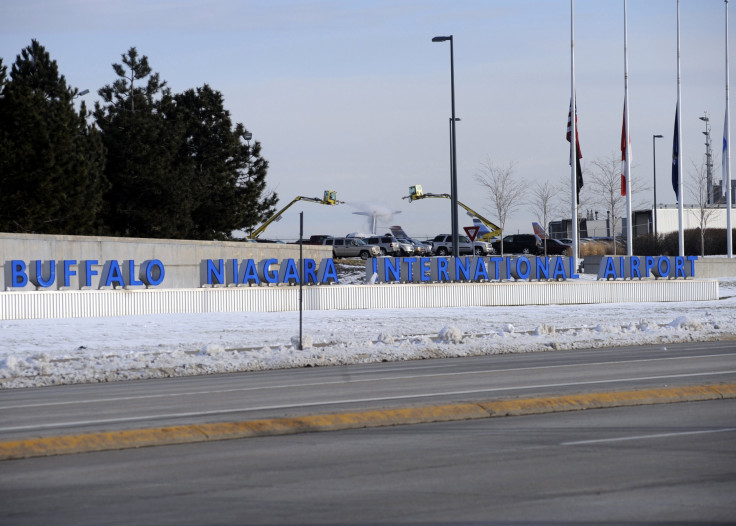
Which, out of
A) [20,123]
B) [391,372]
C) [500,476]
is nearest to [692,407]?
[500,476]

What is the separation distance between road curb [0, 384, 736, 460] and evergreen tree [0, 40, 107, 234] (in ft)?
95.1

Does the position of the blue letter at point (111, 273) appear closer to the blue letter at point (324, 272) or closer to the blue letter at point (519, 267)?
the blue letter at point (324, 272)

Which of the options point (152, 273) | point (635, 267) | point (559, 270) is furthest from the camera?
point (635, 267)

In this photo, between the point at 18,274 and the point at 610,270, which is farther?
the point at 610,270

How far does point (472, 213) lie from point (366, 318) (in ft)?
186

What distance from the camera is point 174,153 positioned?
53.3 meters

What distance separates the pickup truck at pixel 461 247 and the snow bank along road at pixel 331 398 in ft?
184

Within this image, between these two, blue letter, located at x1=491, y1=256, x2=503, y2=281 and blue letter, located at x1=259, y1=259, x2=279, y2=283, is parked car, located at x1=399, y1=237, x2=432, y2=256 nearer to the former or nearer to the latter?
blue letter, located at x1=491, y1=256, x2=503, y2=281

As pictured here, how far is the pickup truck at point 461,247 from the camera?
75.4 meters

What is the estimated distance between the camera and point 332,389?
1474cm

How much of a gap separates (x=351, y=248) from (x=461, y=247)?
8317mm

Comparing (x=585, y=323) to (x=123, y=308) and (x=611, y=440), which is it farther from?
(x=611, y=440)

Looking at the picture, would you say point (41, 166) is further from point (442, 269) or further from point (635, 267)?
point (635, 267)

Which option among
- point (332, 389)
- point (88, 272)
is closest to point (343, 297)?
point (88, 272)
